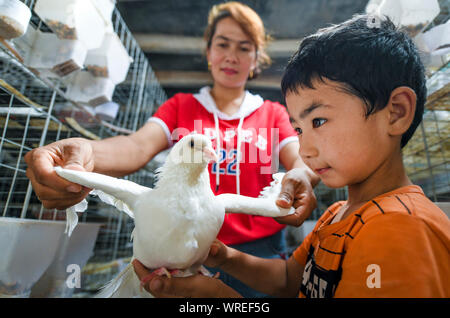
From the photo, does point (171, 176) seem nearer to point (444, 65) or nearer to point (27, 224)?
point (27, 224)

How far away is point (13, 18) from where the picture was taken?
448 millimetres

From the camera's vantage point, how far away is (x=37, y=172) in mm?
404

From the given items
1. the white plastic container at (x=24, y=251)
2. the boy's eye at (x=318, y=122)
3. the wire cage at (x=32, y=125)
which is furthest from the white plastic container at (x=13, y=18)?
the boy's eye at (x=318, y=122)

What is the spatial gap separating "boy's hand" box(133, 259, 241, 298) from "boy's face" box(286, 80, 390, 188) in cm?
28

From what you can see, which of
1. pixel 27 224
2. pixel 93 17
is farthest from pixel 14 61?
pixel 27 224

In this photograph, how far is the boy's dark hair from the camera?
0.38 m

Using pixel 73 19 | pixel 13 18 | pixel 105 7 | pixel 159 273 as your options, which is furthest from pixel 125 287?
pixel 105 7

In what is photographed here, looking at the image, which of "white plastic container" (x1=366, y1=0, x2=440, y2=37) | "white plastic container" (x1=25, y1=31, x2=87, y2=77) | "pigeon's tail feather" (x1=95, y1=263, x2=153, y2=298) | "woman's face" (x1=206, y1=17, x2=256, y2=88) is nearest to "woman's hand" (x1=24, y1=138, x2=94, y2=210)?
"pigeon's tail feather" (x1=95, y1=263, x2=153, y2=298)

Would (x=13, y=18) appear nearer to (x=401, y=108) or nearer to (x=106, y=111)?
(x=106, y=111)

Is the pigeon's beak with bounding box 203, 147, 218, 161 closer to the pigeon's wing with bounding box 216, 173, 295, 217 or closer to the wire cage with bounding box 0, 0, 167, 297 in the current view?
the pigeon's wing with bounding box 216, 173, 295, 217

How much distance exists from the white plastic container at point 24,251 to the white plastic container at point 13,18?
0.36 meters

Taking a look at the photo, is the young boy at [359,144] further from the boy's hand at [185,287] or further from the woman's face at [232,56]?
the woman's face at [232,56]

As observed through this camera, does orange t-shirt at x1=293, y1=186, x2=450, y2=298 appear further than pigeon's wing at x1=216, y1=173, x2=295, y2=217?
No

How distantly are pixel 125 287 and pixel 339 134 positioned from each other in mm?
479
